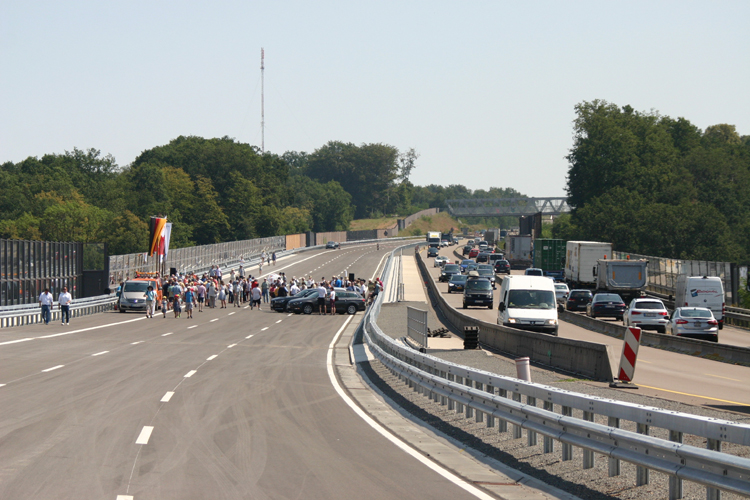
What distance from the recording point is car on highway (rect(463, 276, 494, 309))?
2032 inches

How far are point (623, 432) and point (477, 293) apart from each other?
43782mm

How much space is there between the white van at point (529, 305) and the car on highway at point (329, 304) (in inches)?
600

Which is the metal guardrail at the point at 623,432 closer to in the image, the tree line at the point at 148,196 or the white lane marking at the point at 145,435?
the white lane marking at the point at 145,435

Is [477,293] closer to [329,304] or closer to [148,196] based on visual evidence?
[329,304]

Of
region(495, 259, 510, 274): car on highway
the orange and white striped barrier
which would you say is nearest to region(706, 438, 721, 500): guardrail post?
the orange and white striped barrier

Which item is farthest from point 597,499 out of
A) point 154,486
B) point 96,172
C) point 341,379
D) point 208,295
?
point 96,172

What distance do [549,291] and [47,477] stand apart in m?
26.4

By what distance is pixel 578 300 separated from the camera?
165 feet

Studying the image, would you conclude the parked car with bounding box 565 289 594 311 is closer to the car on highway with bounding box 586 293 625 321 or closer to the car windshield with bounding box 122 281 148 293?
the car on highway with bounding box 586 293 625 321

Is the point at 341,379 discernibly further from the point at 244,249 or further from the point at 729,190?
the point at 729,190

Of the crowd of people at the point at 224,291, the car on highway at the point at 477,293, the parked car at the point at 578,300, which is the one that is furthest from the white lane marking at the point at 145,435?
the parked car at the point at 578,300

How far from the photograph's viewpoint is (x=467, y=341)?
29.1 meters

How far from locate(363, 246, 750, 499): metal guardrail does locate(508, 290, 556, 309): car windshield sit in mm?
19188

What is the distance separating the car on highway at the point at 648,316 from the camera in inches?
1452
